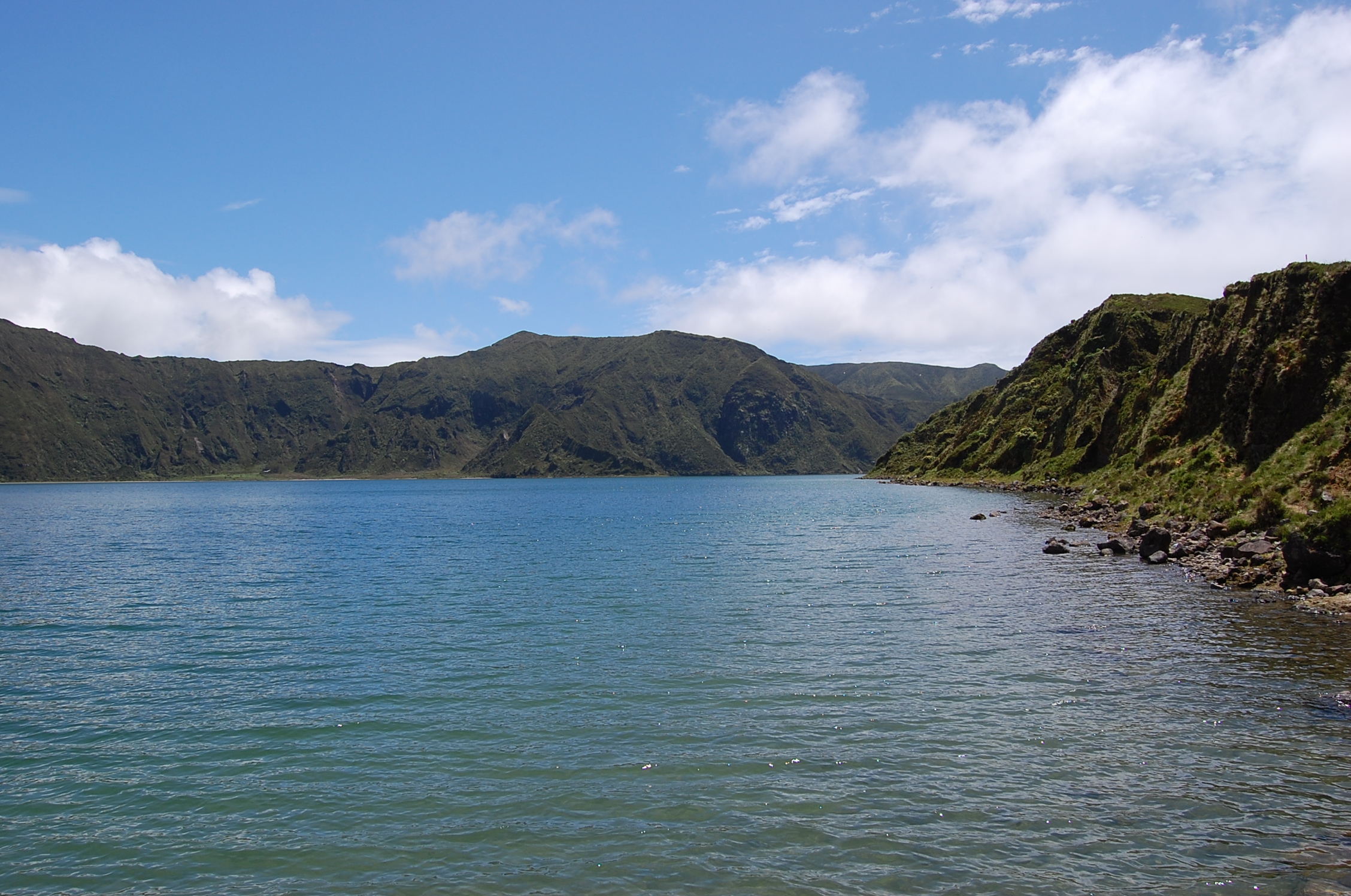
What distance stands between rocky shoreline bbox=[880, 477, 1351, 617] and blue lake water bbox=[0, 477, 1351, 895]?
2.11m

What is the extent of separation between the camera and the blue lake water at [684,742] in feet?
43.4

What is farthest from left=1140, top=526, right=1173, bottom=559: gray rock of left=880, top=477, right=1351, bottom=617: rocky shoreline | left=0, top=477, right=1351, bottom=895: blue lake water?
left=0, top=477, right=1351, bottom=895: blue lake water

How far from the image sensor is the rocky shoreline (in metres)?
33.5

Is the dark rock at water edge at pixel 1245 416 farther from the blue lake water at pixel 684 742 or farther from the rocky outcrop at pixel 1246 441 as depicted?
the blue lake water at pixel 684 742

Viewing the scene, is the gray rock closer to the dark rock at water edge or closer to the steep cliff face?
the dark rock at water edge

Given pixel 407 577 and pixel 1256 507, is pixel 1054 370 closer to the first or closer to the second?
pixel 1256 507

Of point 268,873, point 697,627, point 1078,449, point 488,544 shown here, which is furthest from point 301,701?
point 1078,449

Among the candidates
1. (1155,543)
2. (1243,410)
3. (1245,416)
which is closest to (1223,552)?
(1155,543)

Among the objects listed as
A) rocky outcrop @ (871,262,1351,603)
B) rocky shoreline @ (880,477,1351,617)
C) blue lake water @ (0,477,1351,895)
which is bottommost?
blue lake water @ (0,477,1351,895)

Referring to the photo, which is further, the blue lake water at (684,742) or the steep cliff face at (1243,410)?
the steep cliff face at (1243,410)

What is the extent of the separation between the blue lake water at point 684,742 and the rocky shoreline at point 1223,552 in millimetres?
2109

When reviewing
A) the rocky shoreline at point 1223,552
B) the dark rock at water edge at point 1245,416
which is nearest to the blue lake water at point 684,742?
the rocky shoreline at point 1223,552

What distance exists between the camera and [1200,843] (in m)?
13.3

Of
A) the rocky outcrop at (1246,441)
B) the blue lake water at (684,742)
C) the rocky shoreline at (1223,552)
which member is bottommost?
the blue lake water at (684,742)
